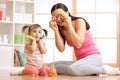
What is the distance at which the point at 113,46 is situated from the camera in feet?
18.4

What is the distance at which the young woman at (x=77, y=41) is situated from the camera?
188 centimetres

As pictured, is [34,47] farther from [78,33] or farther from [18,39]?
[18,39]

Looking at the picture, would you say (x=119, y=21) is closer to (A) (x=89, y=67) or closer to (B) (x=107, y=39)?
(B) (x=107, y=39)

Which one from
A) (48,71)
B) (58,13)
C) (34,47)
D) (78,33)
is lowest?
(48,71)

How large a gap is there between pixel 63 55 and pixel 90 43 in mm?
3723

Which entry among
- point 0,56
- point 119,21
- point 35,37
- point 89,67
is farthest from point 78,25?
point 119,21

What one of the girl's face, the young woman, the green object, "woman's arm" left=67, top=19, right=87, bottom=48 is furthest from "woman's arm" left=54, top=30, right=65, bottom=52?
the green object

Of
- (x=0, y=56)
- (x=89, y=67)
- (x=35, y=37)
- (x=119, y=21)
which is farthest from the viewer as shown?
(x=119, y=21)

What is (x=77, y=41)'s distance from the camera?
6.31ft

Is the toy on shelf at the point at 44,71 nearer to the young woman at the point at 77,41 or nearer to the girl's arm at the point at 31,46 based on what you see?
the young woman at the point at 77,41

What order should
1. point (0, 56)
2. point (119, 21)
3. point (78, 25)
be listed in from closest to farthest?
point (78, 25)
point (0, 56)
point (119, 21)

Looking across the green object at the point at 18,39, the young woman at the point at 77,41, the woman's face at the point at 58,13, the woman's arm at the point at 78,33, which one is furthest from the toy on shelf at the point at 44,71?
the green object at the point at 18,39

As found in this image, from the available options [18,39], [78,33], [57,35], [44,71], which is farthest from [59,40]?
[18,39]

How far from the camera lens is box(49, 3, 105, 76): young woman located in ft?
6.18
